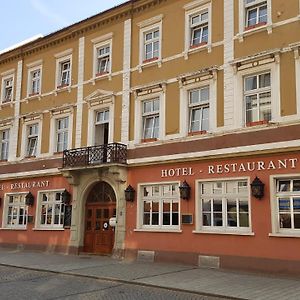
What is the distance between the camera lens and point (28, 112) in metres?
23.5

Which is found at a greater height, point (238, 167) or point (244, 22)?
point (244, 22)

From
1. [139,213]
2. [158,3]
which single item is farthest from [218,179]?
[158,3]

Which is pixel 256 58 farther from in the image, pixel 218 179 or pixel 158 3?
pixel 158 3

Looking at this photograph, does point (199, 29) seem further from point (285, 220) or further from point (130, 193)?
point (285, 220)

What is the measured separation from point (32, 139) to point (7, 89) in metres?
4.18

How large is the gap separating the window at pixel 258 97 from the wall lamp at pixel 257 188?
2099 mm

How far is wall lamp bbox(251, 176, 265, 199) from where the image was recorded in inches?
571

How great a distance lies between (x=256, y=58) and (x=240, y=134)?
2.66 metres

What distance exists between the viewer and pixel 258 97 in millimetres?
15477

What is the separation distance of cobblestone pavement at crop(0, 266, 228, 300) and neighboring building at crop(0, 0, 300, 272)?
Result: 4.19 m

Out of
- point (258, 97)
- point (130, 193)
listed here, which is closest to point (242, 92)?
point (258, 97)

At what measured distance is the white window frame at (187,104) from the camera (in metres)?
16.3

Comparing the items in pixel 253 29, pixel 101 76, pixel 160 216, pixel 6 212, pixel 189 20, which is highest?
pixel 189 20

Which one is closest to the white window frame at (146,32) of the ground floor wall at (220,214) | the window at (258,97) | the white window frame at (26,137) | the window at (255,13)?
the window at (255,13)
